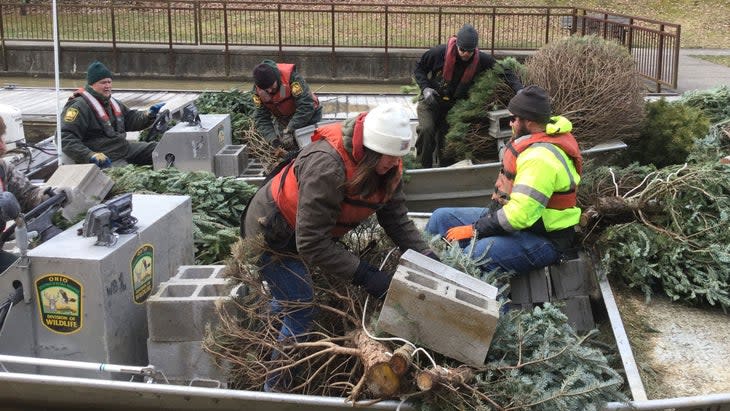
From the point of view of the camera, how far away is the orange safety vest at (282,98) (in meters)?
8.73

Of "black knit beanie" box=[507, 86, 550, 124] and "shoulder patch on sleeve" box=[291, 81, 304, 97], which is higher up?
"black knit beanie" box=[507, 86, 550, 124]

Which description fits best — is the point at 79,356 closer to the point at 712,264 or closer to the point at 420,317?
the point at 420,317

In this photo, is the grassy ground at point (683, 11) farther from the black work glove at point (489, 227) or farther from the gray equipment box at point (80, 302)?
the gray equipment box at point (80, 302)

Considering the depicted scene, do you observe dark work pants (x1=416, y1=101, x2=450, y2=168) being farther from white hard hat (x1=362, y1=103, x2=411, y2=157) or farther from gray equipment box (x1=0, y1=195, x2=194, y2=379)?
white hard hat (x1=362, y1=103, x2=411, y2=157)

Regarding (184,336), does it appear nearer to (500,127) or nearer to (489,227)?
(489,227)

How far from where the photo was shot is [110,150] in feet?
27.6

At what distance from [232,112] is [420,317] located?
21.4 ft

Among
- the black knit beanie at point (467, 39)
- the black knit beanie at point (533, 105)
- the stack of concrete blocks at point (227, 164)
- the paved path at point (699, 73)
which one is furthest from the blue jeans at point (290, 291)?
the paved path at point (699, 73)

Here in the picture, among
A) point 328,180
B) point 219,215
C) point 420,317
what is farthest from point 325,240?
point 219,215

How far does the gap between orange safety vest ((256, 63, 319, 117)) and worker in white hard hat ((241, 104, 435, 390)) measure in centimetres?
429

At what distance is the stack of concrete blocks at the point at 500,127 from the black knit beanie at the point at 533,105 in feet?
9.50

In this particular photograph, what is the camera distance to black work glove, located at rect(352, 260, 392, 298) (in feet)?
13.6

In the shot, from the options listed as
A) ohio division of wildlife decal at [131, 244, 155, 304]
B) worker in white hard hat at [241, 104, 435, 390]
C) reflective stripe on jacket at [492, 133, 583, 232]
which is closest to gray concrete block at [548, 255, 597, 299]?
reflective stripe on jacket at [492, 133, 583, 232]

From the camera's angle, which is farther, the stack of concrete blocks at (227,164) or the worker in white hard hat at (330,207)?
the stack of concrete blocks at (227,164)
